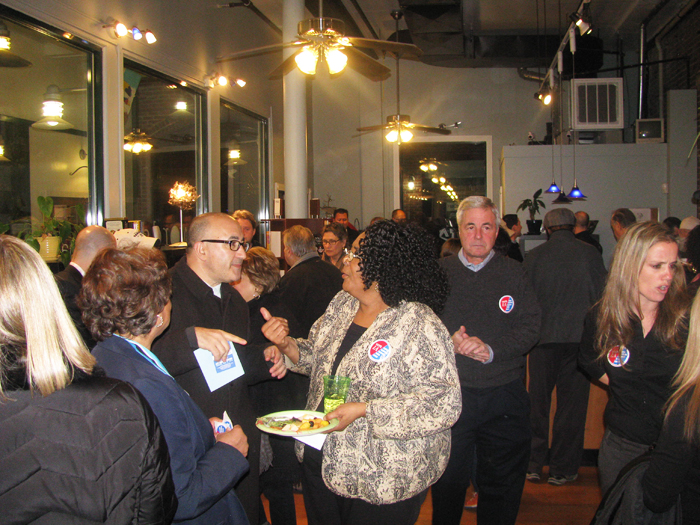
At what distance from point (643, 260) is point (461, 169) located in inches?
394

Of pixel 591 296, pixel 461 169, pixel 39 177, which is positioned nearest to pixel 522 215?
pixel 461 169

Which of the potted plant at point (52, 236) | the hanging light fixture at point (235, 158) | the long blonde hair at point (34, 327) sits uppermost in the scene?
the hanging light fixture at point (235, 158)

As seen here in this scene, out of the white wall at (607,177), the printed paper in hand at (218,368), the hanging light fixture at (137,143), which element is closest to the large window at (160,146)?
the hanging light fixture at (137,143)

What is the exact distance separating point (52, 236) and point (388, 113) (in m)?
8.53

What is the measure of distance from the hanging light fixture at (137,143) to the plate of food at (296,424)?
4558mm

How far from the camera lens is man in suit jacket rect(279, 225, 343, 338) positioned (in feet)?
11.4

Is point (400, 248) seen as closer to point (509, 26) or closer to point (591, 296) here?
point (591, 296)

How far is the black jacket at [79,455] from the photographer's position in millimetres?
984

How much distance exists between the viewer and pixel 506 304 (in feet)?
8.33

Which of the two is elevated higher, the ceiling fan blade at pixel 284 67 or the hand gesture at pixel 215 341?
the ceiling fan blade at pixel 284 67

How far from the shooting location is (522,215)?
9938mm

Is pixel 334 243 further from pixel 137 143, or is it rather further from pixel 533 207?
pixel 533 207

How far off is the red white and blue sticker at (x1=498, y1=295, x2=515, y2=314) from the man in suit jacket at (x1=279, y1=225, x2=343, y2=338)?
1.30 meters

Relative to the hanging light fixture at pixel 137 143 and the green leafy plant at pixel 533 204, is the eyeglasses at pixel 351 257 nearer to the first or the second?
the hanging light fixture at pixel 137 143
